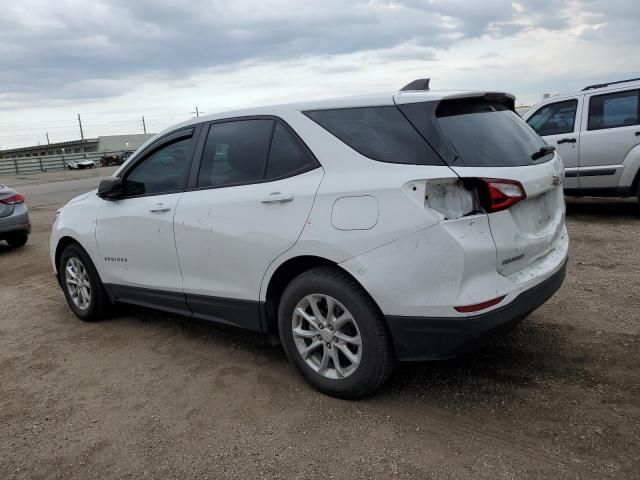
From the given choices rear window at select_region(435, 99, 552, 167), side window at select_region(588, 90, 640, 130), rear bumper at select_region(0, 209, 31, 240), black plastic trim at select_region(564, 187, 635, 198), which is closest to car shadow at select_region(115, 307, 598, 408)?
rear window at select_region(435, 99, 552, 167)

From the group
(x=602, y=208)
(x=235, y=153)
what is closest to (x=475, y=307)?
(x=235, y=153)

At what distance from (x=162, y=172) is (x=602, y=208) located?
7.38 meters

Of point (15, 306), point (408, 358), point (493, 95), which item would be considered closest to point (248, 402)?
point (408, 358)

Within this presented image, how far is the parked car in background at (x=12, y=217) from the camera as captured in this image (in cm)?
863

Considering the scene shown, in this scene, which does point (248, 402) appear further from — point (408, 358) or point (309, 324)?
point (408, 358)

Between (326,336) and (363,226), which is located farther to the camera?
(326,336)

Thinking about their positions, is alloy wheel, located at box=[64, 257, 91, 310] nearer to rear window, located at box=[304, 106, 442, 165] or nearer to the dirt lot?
the dirt lot

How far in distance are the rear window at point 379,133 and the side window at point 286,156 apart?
19cm

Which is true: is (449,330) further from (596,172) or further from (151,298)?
(596,172)

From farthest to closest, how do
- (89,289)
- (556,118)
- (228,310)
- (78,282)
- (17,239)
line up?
(17,239) < (556,118) < (78,282) < (89,289) < (228,310)

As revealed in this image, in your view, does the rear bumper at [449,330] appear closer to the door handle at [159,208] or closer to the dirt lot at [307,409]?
the dirt lot at [307,409]

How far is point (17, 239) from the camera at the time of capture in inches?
359

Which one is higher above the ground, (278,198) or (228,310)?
(278,198)

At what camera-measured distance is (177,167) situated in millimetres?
4066
